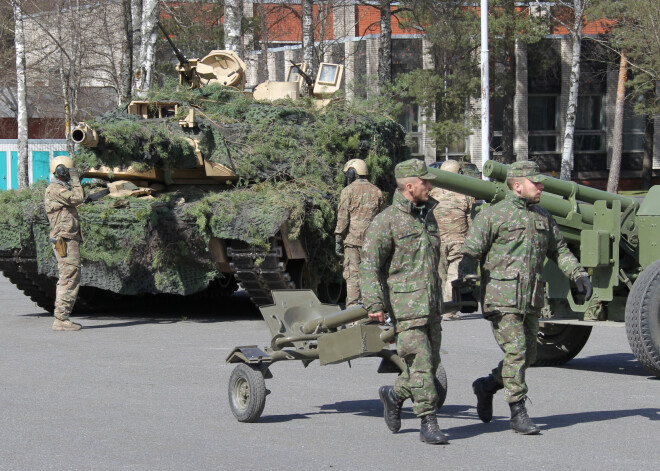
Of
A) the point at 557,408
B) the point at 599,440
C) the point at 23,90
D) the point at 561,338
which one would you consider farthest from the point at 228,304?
the point at 23,90

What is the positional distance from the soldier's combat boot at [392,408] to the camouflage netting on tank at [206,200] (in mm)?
5356

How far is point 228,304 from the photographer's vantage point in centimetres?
1540

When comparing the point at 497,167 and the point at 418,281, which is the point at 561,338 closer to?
the point at 497,167

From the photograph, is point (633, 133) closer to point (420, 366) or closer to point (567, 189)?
point (567, 189)

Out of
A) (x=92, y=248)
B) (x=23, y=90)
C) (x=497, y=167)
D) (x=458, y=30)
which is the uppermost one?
(x=458, y=30)

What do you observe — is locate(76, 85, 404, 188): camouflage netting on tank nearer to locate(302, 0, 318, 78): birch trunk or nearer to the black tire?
the black tire

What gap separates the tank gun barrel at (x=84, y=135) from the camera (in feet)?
38.9

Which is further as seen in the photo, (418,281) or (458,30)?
(458,30)

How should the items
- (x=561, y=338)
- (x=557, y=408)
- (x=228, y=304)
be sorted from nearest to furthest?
(x=557, y=408), (x=561, y=338), (x=228, y=304)

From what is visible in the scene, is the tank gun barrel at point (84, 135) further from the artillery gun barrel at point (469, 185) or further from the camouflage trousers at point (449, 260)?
the artillery gun barrel at point (469, 185)

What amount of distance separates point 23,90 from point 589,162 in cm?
2245

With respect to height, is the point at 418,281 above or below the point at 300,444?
above

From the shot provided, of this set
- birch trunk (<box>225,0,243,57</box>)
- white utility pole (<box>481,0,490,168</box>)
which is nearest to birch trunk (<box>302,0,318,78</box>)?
white utility pole (<box>481,0,490,168</box>)

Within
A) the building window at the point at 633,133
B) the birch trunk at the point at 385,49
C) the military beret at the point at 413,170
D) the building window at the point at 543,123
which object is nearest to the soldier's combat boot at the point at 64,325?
the military beret at the point at 413,170
